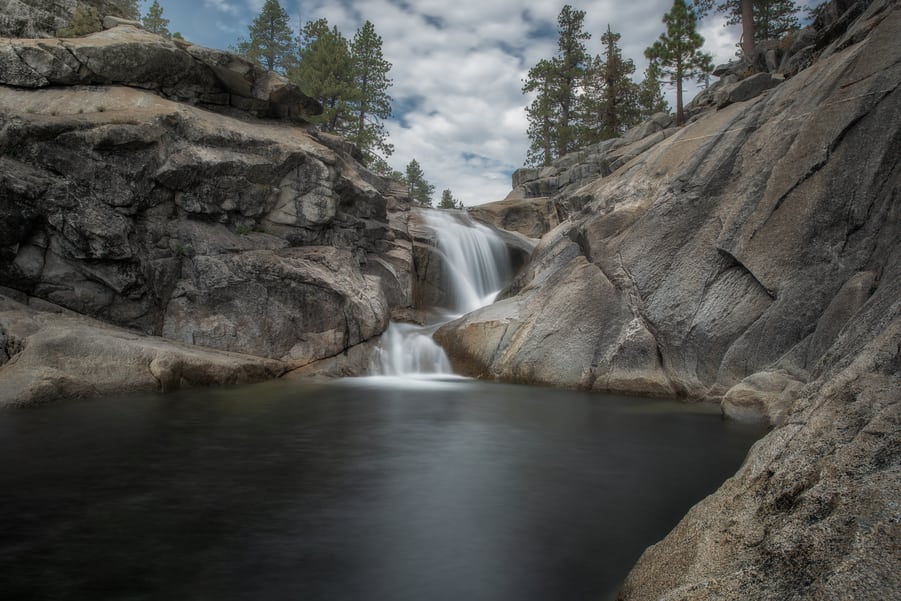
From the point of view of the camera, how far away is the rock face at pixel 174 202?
42.3 ft

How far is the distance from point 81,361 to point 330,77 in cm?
2522

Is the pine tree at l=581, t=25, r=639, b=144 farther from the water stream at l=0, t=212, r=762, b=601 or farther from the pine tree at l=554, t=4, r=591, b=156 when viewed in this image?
the water stream at l=0, t=212, r=762, b=601

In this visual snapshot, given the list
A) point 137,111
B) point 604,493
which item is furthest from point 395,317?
point 604,493

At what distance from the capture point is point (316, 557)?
450 centimetres

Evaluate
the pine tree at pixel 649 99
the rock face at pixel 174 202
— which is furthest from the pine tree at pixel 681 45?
the rock face at pixel 174 202

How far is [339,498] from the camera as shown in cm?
587

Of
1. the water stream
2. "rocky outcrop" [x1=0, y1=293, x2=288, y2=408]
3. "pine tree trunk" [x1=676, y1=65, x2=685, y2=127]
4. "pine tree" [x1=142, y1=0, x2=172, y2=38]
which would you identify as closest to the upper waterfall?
"pine tree trunk" [x1=676, y1=65, x2=685, y2=127]

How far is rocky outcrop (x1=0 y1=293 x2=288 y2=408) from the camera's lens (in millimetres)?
9875

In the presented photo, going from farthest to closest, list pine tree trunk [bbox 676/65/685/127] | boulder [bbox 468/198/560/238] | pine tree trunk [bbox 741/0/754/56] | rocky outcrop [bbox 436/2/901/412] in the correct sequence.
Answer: boulder [bbox 468/198/560/238], pine tree trunk [bbox 741/0/754/56], pine tree trunk [bbox 676/65/685/127], rocky outcrop [bbox 436/2/901/412]

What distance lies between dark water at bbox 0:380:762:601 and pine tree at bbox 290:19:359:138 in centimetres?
2510

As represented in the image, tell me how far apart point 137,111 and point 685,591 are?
1726 centimetres

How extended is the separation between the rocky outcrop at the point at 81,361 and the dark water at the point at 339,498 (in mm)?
579

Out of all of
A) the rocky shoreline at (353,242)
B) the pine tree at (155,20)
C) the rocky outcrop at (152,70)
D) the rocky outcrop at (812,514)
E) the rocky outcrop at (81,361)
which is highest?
the pine tree at (155,20)

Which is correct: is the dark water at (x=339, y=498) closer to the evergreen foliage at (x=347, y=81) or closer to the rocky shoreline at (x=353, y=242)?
the rocky shoreline at (x=353, y=242)
